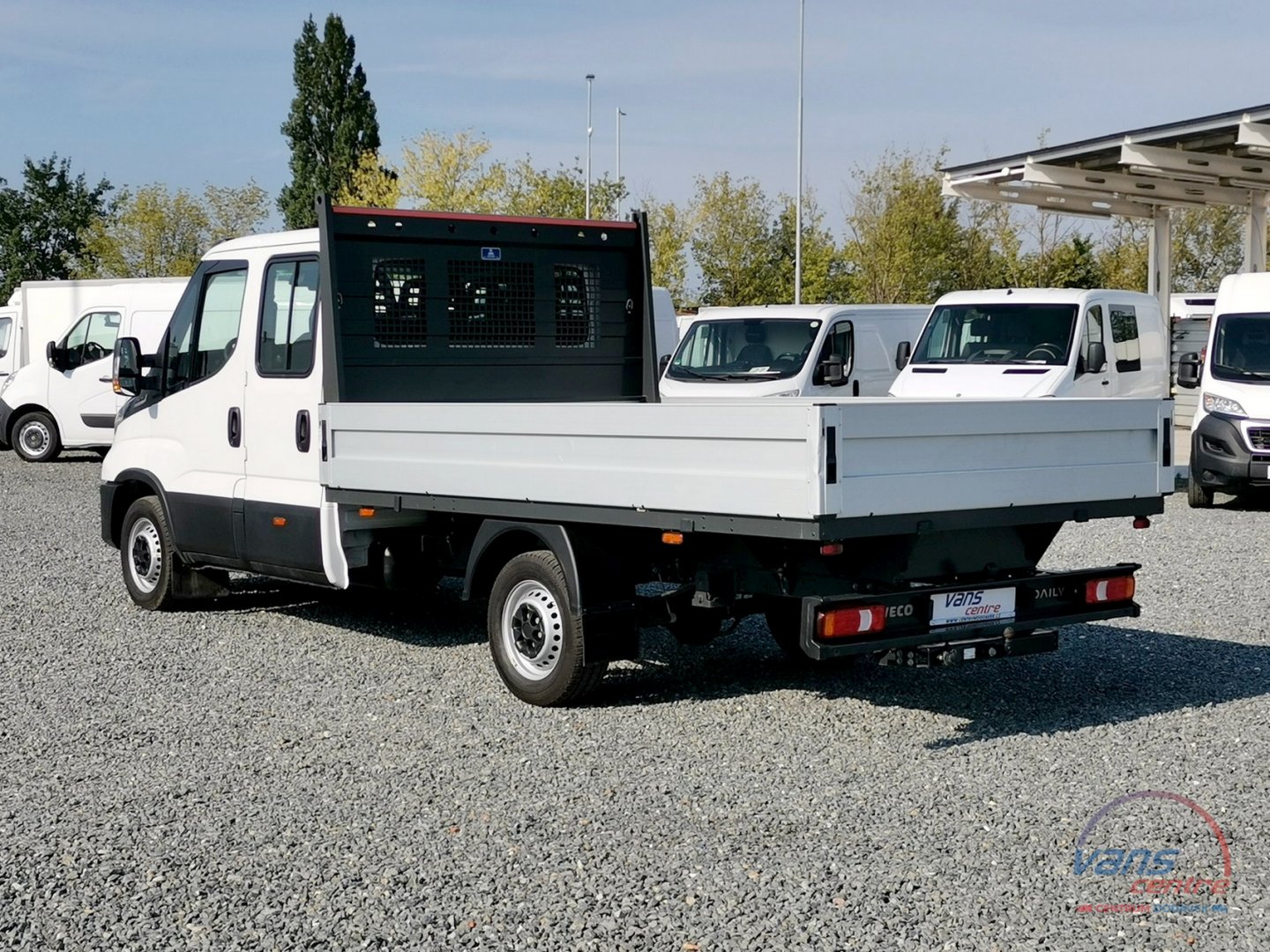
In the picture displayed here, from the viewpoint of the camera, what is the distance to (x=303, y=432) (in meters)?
8.61

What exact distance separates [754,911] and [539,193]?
144 ft

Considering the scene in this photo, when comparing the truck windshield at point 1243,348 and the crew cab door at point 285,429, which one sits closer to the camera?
the crew cab door at point 285,429

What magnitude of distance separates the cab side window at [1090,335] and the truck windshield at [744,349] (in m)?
3.07

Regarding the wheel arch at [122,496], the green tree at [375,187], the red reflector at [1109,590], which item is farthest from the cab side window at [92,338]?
the green tree at [375,187]

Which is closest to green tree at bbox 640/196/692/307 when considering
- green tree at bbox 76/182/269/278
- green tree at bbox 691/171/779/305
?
green tree at bbox 691/171/779/305

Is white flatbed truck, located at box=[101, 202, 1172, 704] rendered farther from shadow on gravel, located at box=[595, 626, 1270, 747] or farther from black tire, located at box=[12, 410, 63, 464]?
black tire, located at box=[12, 410, 63, 464]

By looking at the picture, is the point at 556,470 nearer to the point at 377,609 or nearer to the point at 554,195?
the point at 377,609

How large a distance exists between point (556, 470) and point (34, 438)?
18.9 metres

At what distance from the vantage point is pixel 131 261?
53.3 metres

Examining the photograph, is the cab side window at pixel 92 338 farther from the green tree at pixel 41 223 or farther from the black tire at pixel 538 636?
the green tree at pixel 41 223

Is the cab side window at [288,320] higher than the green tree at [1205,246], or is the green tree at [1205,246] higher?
the green tree at [1205,246]

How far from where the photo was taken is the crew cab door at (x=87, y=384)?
22.8 metres

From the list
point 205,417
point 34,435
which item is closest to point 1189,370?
point 205,417

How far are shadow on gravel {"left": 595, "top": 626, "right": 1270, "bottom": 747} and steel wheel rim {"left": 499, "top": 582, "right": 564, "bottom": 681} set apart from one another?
353mm
